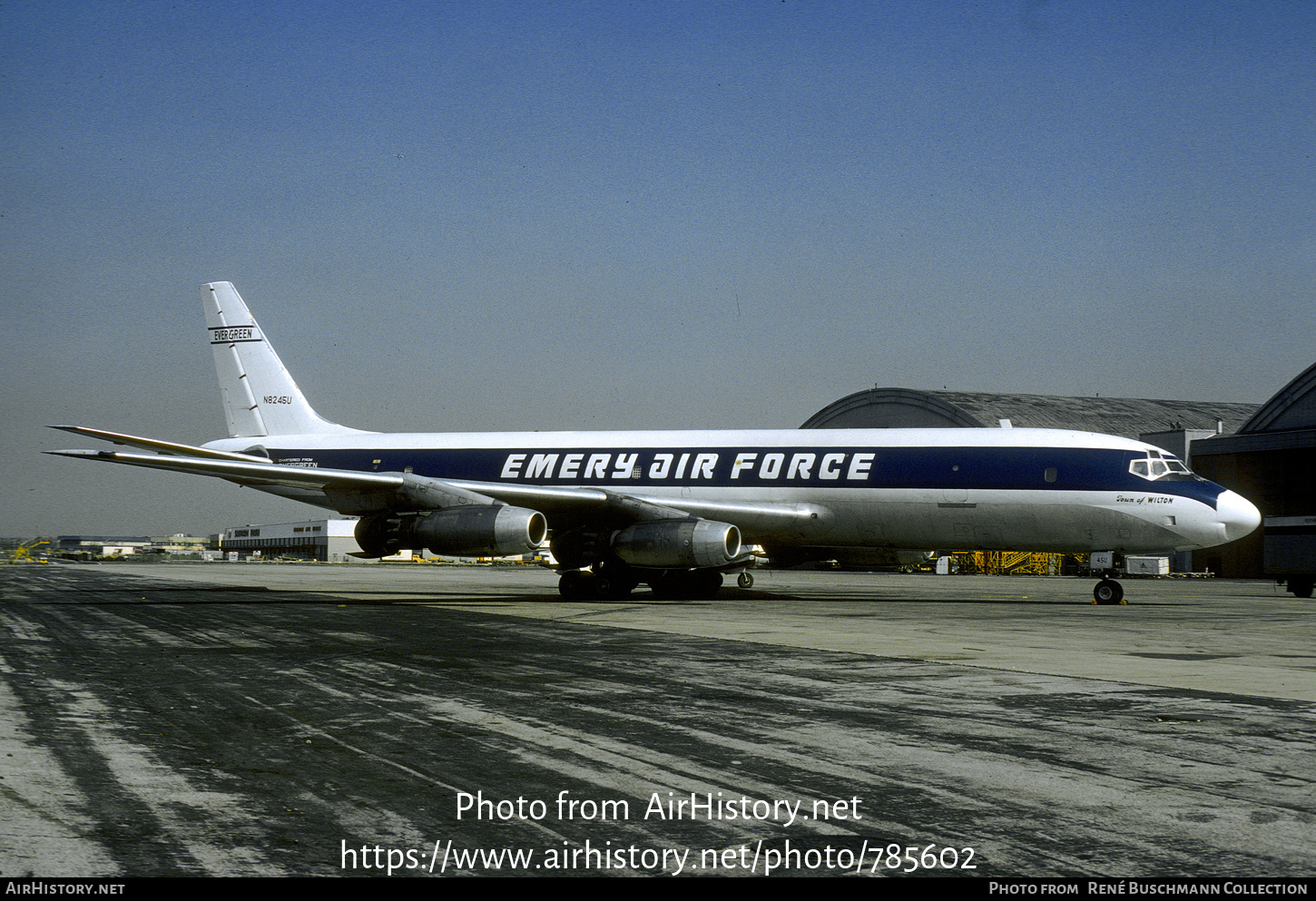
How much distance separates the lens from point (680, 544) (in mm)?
24828

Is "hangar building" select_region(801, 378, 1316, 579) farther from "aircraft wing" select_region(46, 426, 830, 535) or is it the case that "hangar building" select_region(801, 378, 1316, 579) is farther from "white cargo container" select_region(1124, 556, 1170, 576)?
"aircraft wing" select_region(46, 426, 830, 535)

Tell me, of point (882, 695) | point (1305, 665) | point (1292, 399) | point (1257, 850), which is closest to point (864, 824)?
point (1257, 850)

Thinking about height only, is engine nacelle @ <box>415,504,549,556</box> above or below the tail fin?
below

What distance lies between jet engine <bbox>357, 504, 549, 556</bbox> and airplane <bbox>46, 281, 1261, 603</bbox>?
0.14ft

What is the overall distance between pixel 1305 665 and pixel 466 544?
16.1 metres

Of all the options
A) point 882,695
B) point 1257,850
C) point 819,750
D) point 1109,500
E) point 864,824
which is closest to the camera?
point 1257,850

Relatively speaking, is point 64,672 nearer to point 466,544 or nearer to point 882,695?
point 882,695

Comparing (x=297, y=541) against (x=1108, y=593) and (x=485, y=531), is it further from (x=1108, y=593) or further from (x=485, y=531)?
(x=1108, y=593)

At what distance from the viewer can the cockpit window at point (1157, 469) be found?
80.3ft

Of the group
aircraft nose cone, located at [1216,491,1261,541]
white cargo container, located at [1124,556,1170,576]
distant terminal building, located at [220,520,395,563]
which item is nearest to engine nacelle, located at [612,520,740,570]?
aircraft nose cone, located at [1216,491,1261,541]

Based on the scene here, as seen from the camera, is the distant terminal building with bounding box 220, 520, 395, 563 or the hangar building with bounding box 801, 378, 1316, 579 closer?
the hangar building with bounding box 801, 378, 1316, 579

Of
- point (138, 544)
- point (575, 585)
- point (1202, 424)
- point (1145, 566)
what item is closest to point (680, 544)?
point (575, 585)

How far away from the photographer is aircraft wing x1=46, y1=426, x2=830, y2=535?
25688 mm

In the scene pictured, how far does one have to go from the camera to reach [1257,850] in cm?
520
